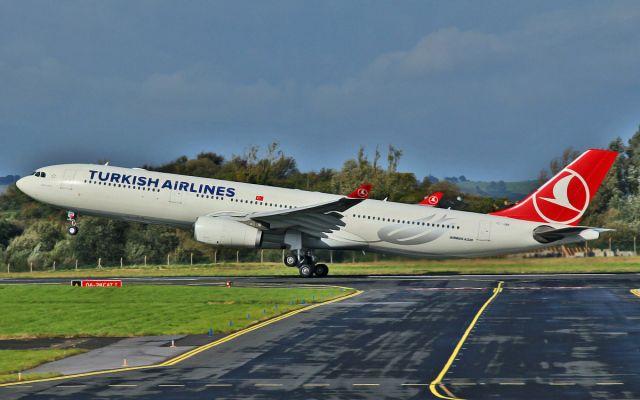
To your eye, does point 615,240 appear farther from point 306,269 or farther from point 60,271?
point 60,271

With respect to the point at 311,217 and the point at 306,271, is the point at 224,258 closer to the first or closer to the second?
the point at 306,271

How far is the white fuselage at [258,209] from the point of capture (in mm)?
58281

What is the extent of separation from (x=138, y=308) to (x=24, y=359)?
13.4 m

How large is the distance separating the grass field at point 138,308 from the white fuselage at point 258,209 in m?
9.88

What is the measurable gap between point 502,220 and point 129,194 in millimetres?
23338

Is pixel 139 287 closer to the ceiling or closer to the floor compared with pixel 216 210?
closer to the floor

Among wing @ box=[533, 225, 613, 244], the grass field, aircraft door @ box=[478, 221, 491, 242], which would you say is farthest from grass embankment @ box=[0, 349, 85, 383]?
wing @ box=[533, 225, 613, 244]

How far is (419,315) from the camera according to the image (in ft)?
117

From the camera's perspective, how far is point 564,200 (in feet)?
195

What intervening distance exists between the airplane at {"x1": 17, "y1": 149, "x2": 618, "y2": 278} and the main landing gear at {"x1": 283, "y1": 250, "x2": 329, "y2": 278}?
6 centimetres

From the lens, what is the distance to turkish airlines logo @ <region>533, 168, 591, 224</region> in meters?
59.6

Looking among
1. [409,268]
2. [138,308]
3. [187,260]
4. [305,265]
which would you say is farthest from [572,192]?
[138,308]

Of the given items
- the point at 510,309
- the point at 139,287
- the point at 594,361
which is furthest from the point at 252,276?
the point at 594,361

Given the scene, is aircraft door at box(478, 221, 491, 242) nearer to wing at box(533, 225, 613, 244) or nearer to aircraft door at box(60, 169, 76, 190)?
wing at box(533, 225, 613, 244)
